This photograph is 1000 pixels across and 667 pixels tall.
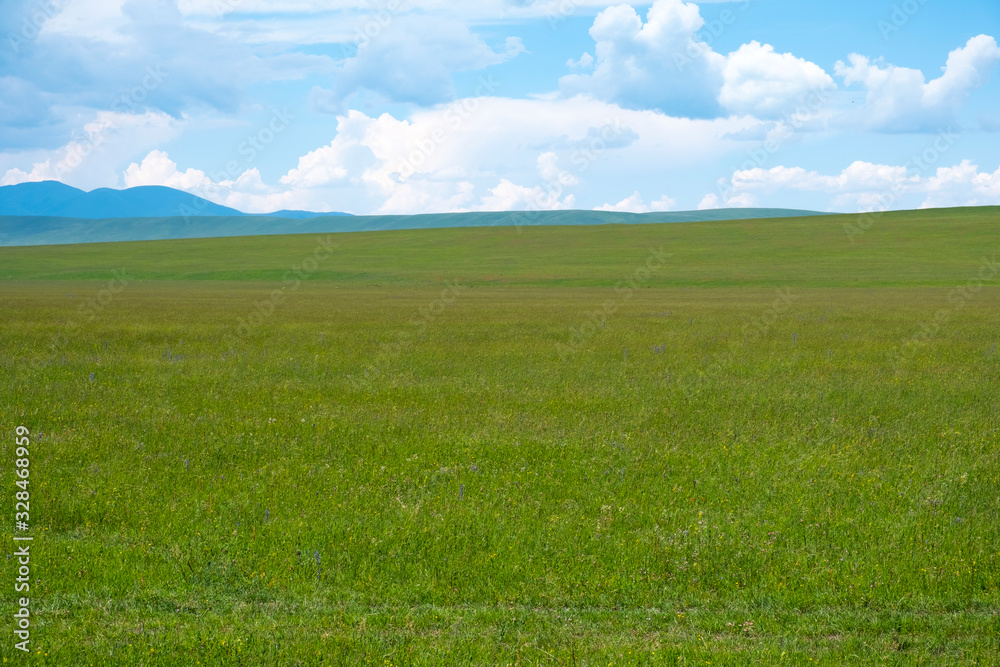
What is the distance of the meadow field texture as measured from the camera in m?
→ 6.92

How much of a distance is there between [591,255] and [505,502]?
320 feet

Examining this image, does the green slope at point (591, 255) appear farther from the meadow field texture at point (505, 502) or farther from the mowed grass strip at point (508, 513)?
the mowed grass strip at point (508, 513)

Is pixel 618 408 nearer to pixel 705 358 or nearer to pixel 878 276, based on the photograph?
pixel 705 358

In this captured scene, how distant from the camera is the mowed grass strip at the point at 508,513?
272 inches

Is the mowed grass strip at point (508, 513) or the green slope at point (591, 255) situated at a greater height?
the green slope at point (591, 255)

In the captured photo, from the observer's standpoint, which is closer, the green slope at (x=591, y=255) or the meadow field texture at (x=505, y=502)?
the meadow field texture at (x=505, y=502)

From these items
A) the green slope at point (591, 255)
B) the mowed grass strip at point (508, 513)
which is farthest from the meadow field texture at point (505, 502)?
the green slope at point (591, 255)

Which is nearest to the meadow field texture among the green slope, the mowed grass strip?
the mowed grass strip

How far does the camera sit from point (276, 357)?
890 inches

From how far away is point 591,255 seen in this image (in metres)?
106

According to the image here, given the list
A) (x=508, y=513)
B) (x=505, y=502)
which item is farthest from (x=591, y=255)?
(x=508, y=513)

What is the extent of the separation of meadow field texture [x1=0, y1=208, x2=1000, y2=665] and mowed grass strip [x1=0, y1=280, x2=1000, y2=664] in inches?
1.6

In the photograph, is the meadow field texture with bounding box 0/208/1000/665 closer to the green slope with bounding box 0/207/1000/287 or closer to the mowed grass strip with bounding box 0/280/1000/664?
the mowed grass strip with bounding box 0/280/1000/664

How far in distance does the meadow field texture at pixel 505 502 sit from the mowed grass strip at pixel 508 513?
4 centimetres
